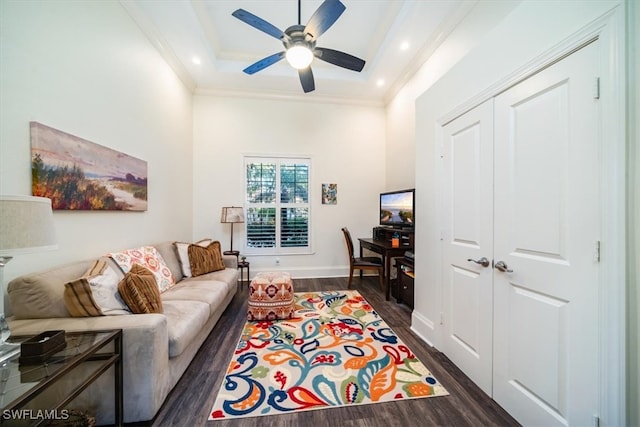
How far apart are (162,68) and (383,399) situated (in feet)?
14.4

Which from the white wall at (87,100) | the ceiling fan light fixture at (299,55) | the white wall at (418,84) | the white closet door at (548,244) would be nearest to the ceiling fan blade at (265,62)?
the ceiling fan light fixture at (299,55)

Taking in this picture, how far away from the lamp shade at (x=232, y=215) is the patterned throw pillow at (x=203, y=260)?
796 millimetres

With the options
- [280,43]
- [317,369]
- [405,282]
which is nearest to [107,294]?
[317,369]

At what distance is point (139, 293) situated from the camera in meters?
1.66

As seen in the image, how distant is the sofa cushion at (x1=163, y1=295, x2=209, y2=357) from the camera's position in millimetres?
1606

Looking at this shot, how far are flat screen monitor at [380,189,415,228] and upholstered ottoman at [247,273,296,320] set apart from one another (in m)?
2.04

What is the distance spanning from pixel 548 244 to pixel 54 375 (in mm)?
2441

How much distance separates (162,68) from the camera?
311 cm

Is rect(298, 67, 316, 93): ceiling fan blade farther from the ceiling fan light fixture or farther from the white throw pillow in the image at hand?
the white throw pillow

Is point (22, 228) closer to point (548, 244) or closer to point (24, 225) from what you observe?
point (24, 225)

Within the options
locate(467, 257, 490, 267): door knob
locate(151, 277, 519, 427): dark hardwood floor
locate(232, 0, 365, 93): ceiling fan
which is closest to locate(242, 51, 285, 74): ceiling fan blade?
locate(232, 0, 365, 93): ceiling fan

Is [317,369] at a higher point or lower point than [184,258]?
lower

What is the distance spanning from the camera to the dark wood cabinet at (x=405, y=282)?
2.96m

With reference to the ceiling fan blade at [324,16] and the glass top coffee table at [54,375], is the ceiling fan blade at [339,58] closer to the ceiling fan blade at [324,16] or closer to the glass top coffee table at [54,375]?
the ceiling fan blade at [324,16]
